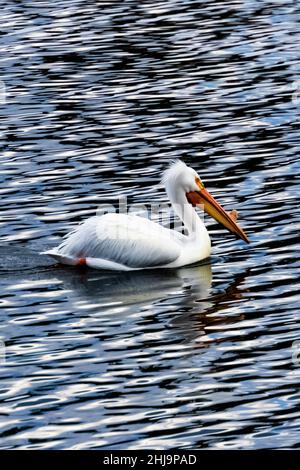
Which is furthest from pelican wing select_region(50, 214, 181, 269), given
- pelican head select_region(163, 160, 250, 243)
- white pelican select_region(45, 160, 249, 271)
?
pelican head select_region(163, 160, 250, 243)

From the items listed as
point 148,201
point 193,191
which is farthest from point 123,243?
point 148,201

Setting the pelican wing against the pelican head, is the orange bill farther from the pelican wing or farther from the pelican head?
the pelican wing

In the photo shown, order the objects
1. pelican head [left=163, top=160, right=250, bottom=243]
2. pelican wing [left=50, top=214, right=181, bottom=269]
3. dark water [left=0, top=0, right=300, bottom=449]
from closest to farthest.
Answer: dark water [left=0, top=0, right=300, bottom=449], pelican wing [left=50, top=214, right=181, bottom=269], pelican head [left=163, top=160, right=250, bottom=243]

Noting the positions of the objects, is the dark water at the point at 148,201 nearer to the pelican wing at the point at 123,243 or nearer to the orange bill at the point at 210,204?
the pelican wing at the point at 123,243

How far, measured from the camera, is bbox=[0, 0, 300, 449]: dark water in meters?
8.75

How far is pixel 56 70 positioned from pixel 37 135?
3401mm

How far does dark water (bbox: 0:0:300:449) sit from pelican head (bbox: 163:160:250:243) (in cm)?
25

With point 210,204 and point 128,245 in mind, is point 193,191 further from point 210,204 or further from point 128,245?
point 128,245

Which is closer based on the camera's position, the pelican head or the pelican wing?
the pelican wing

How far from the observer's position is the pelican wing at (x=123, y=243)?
12.0 meters

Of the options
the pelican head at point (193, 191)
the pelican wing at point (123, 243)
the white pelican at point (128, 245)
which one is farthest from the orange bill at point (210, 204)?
the pelican wing at point (123, 243)

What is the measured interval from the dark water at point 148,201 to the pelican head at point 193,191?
0.25 meters

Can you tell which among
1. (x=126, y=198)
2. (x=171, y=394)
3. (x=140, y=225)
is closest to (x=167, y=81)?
(x=126, y=198)

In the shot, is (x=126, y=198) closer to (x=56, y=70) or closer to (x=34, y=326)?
(x=34, y=326)
